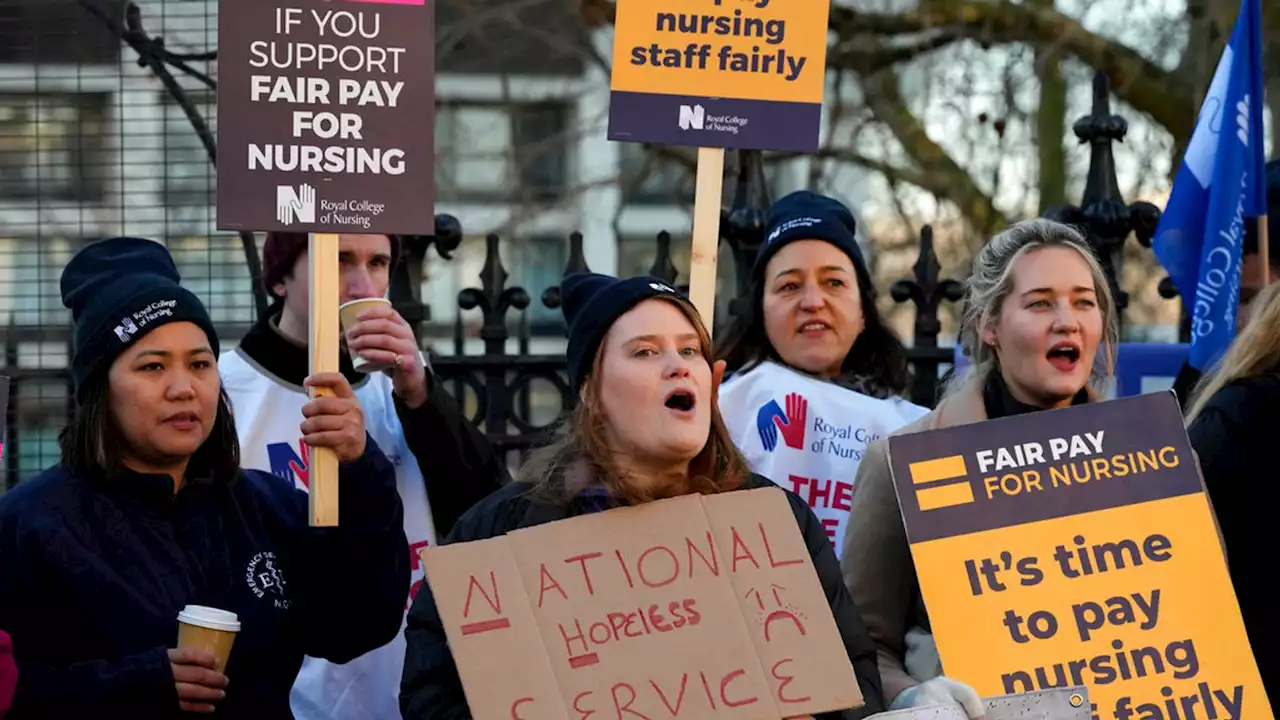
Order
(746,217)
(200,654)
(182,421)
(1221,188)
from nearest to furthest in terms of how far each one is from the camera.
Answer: (200,654) < (182,421) < (1221,188) < (746,217)

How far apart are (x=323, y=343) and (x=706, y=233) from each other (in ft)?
3.04

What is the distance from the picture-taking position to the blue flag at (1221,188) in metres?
5.59

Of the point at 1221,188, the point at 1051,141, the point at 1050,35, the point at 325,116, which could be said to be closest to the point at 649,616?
the point at 325,116

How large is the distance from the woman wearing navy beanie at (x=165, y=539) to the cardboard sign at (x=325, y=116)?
31 centimetres

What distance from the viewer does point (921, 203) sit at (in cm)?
1592

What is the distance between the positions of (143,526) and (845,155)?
9.79 metres

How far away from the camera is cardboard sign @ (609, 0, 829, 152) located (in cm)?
452

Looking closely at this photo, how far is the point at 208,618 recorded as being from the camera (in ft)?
12.0

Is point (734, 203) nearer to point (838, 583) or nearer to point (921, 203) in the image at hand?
point (838, 583)

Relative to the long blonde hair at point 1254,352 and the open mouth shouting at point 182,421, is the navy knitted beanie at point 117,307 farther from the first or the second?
the long blonde hair at point 1254,352

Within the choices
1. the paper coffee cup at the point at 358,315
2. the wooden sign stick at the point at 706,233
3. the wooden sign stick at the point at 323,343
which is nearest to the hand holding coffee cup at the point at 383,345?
the paper coffee cup at the point at 358,315

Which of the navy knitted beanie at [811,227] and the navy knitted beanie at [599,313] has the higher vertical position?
the navy knitted beanie at [811,227]

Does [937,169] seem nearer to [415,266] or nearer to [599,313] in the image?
[415,266]

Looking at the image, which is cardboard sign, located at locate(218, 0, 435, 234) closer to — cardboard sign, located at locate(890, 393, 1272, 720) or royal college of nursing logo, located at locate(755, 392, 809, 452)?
royal college of nursing logo, located at locate(755, 392, 809, 452)
